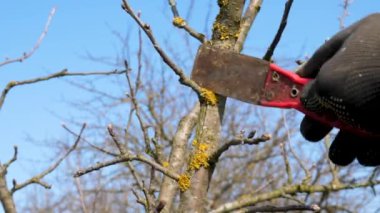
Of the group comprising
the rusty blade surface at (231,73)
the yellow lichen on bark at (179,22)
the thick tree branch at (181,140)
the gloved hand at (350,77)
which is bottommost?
the gloved hand at (350,77)

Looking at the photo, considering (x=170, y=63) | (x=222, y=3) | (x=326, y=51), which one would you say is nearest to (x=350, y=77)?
(x=326, y=51)

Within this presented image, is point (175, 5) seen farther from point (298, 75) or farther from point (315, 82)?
point (315, 82)

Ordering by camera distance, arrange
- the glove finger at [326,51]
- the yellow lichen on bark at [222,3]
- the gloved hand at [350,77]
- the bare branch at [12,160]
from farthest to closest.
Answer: the bare branch at [12,160] → the yellow lichen on bark at [222,3] → the glove finger at [326,51] → the gloved hand at [350,77]

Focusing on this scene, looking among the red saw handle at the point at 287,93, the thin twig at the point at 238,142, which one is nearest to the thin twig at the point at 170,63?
the thin twig at the point at 238,142

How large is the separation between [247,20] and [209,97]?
607 millimetres

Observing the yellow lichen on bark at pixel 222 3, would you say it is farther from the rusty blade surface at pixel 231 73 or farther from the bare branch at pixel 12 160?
the bare branch at pixel 12 160

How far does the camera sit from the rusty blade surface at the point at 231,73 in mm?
2002

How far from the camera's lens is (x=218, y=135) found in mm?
2348

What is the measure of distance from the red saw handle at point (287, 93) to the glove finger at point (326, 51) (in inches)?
1.6

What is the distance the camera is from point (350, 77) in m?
1.63

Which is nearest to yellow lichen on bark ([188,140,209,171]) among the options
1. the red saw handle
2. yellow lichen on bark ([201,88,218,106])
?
yellow lichen on bark ([201,88,218,106])

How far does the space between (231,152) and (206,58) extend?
11.1 meters

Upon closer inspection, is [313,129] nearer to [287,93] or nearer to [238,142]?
[287,93]

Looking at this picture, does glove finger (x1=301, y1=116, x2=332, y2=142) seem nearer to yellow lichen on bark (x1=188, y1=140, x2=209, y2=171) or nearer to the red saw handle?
the red saw handle
